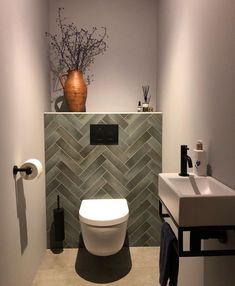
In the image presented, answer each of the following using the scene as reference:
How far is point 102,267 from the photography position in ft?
7.88

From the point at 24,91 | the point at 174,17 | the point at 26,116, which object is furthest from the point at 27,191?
the point at 174,17

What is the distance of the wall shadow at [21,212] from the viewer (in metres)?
1.85

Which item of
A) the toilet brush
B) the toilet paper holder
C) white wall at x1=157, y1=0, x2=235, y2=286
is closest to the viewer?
white wall at x1=157, y1=0, x2=235, y2=286

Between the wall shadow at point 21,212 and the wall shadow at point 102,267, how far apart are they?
60 cm

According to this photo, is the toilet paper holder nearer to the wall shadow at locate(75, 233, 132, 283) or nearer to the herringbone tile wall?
the herringbone tile wall

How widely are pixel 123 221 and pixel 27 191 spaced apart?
73cm

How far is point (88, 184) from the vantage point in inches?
106

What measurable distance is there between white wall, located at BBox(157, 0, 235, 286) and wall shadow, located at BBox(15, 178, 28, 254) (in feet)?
3.53

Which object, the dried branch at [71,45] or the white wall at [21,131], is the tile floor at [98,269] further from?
the dried branch at [71,45]

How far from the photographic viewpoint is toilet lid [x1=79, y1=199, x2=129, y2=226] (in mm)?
2100

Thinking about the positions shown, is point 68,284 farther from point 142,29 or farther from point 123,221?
point 142,29

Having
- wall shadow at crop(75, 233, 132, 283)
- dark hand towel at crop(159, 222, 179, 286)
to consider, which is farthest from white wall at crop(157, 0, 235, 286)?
wall shadow at crop(75, 233, 132, 283)

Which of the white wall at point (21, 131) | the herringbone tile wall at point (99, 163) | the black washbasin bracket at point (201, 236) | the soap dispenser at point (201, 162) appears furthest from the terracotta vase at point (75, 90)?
the black washbasin bracket at point (201, 236)

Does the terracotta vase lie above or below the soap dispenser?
above
